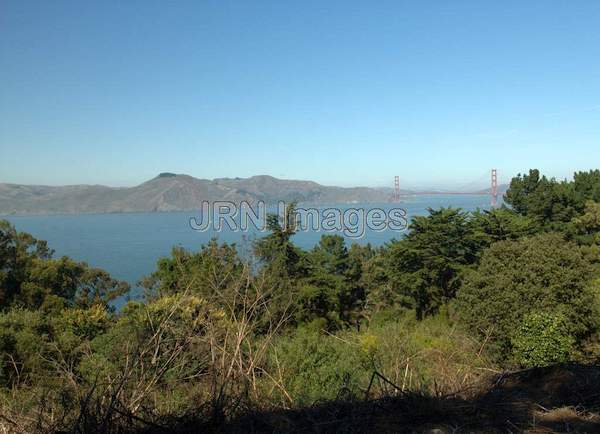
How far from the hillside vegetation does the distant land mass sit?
348ft

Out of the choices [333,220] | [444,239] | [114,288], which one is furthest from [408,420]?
[333,220]

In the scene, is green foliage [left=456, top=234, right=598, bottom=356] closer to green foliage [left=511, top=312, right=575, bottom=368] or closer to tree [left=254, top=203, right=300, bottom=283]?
green foliage [left=511, top=312, right=575, bottom=368]

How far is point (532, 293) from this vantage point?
10133 mm

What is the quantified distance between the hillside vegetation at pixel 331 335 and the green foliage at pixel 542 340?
1.5 inches

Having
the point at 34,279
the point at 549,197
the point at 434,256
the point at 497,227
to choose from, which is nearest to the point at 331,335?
the point at 434,256

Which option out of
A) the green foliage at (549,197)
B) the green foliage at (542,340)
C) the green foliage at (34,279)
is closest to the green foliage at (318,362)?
the green foliage at (542,340)

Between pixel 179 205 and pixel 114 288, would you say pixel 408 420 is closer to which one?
pixel 114 288

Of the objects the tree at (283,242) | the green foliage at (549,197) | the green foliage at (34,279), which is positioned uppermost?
the green foliage at (549,197)

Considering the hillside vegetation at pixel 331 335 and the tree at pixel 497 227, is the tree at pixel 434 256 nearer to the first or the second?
the hillside vegetation at pixel 331 335

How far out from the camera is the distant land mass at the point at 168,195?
135625 millimetres

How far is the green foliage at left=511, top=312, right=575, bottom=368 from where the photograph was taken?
8823 mm

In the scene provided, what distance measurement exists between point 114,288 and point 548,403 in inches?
928

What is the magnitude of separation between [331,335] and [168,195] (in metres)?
148

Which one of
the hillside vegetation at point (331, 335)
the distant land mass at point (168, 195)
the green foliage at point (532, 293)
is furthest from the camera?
the distant land mass at point (168, 195)
